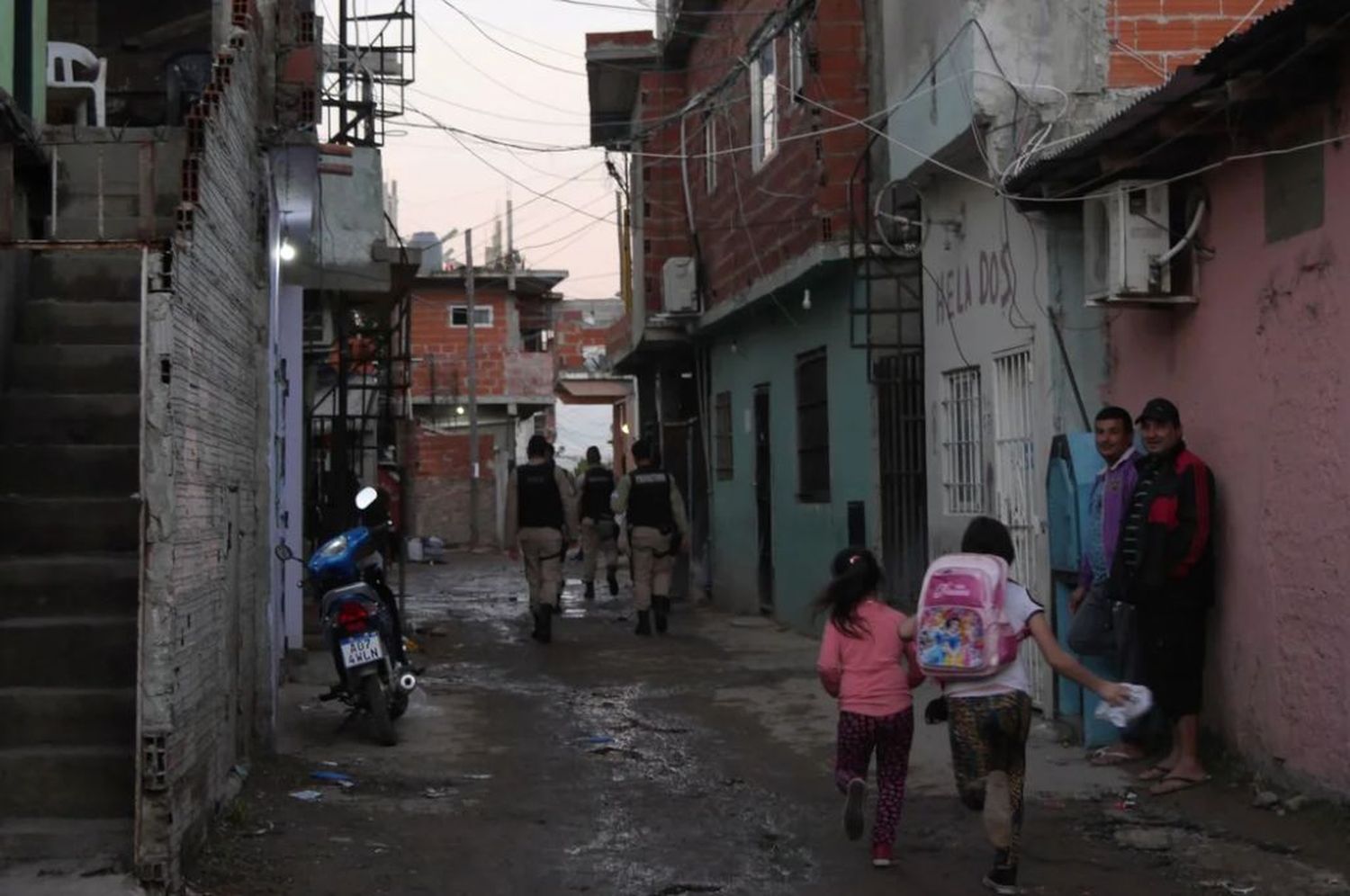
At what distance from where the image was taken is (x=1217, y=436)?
8398mm

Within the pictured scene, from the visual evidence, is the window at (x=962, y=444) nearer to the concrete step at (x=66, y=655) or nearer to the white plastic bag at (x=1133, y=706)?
the white plastic bag at (x=1133, y=706)

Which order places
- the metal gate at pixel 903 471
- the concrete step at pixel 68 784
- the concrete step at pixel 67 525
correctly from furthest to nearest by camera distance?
the metal gate at pixel 903 471 < the concrete step at pixel 67 525 < the concrete step at pixel 68 784

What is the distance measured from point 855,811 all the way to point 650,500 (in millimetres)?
9834

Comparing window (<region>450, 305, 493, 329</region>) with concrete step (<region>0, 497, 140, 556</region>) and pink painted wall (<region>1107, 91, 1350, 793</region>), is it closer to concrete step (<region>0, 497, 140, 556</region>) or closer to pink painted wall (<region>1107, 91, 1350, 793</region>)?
concrete step (<region>0, 497, 140, 556</region>)

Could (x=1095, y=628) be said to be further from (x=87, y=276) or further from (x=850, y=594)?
(x=87, y=276)

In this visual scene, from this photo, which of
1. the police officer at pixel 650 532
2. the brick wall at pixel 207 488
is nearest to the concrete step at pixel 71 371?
the brick wall at pixel 207 488

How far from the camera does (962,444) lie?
39.4ft

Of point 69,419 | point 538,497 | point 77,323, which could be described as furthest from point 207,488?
point 538,497

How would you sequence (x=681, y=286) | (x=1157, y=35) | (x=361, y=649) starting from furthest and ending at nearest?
1. (x=681, y=286)
2. (x=1157, y=35)
3. (x=361, y=649)

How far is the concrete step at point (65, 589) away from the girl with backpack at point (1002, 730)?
11.7 feet

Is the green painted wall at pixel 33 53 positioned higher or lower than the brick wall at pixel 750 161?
lower

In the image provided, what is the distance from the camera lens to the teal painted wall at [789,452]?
1485 centimetres

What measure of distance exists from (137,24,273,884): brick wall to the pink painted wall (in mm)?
4753

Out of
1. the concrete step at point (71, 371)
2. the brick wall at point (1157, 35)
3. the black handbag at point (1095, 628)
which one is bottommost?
the black handbag at point (1095, 628)
